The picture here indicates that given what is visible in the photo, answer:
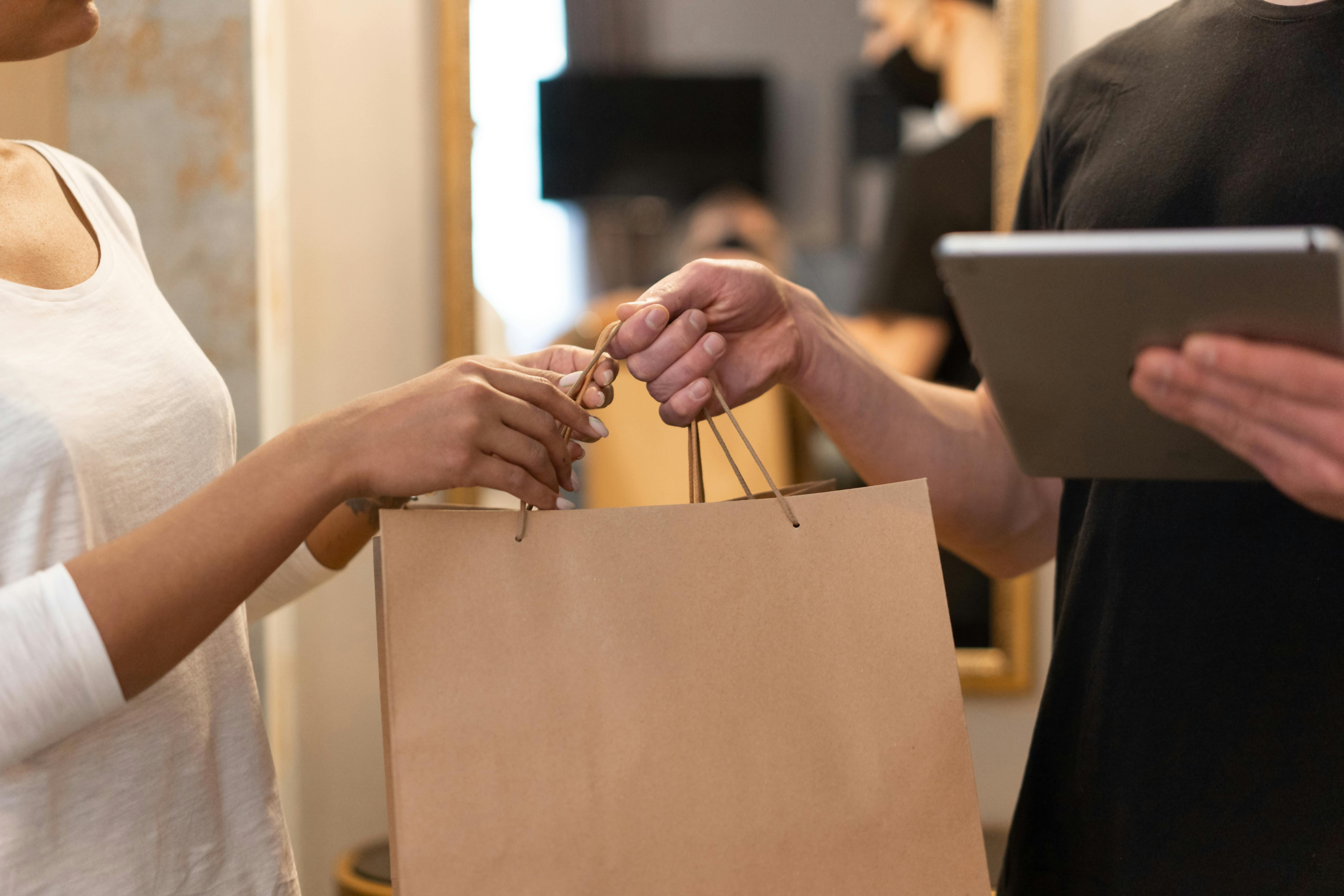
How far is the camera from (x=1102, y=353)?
1.67ft

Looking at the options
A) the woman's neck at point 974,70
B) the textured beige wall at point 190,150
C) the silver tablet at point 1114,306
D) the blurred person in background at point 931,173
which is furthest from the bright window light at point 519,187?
the silver tablet at point 1114,306

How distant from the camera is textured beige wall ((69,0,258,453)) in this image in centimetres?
135

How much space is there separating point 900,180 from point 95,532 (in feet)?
3.90

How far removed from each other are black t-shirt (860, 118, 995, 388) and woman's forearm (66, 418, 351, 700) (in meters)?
1.08

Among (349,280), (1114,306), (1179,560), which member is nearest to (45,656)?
(1114,306)

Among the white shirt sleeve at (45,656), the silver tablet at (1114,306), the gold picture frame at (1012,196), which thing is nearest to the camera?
the silver tablet at (1114,306)

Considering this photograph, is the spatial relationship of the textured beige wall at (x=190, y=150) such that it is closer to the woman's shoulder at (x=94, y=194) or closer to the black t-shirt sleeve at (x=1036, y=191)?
the woman's shoulder at (x=94, y=194)

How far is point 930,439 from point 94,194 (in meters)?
0.67

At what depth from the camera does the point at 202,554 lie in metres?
0.55

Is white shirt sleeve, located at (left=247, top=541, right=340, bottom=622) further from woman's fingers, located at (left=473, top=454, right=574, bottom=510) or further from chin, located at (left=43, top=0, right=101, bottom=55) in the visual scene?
chin, located at (left=43, top=0, right=101, bottom=55)

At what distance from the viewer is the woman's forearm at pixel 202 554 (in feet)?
1.78

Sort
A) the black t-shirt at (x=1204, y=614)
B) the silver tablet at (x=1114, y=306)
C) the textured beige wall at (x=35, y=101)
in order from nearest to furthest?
the silver tablet at (x=1114, y=306), the black t-shirt at (x=1204, y=614), the textured beige wall at (x=35, y=101)

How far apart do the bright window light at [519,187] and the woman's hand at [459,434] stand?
36.7 inches

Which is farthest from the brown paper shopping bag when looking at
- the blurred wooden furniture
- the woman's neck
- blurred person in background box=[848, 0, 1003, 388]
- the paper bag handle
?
the woman's neck
